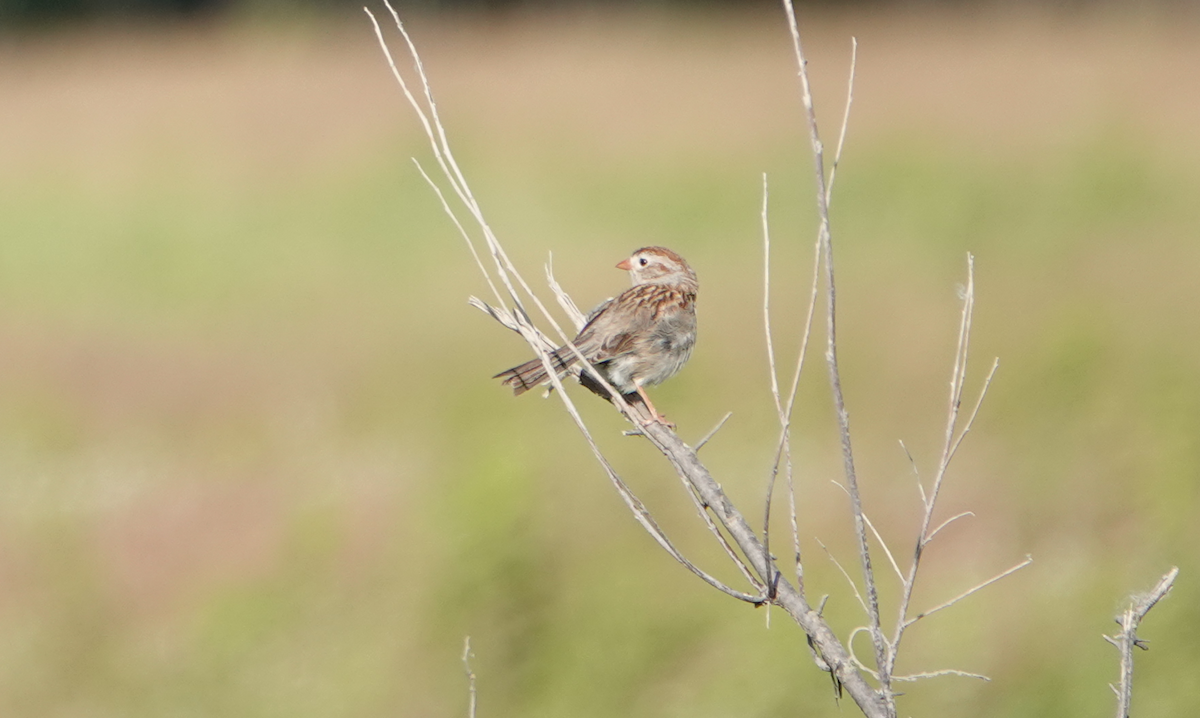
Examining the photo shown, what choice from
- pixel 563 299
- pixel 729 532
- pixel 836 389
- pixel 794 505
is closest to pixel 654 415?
pixel 563 299

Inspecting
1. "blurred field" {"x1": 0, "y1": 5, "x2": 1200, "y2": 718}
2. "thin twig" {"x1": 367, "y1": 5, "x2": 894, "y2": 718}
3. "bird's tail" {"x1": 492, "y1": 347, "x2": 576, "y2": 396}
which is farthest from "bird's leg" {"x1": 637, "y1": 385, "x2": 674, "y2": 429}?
"blurred field" {"x1": 0, "y1": 5, "x2": 1200, "y2": 718}

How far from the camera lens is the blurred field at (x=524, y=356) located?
24.8 ft

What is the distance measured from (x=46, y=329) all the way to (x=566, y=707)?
7.61m

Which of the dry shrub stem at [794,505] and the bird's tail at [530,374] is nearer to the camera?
the dry shrub stem at [794,505]

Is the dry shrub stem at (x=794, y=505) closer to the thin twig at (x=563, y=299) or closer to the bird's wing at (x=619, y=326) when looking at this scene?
the thin twig at (x=563, y=299)

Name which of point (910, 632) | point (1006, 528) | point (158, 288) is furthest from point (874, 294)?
point (158, 288)

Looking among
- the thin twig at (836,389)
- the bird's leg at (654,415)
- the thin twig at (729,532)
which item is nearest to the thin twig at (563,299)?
the bird's leg at (654,415)

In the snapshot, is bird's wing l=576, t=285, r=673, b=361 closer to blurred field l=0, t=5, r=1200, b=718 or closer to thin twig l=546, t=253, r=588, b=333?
thin twig l=546, t=253, r=588, b=333

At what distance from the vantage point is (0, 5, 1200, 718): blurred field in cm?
757

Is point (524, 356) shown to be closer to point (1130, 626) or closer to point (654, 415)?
point (654, 415)

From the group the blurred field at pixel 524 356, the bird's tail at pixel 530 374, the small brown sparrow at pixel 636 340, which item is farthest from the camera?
the blurred field at pixel 524 356

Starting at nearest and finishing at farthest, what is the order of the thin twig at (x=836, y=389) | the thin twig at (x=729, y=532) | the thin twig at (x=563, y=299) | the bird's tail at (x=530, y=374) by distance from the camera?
the thin twig at (x=836, y=389) → the thin twig at (x=729, y=532) → the thin twig at (x=563, y=299) → the bird's tail at (x=530, y=374)

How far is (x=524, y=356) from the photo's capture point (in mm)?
10867

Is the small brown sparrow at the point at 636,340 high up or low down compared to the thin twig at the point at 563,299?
down
